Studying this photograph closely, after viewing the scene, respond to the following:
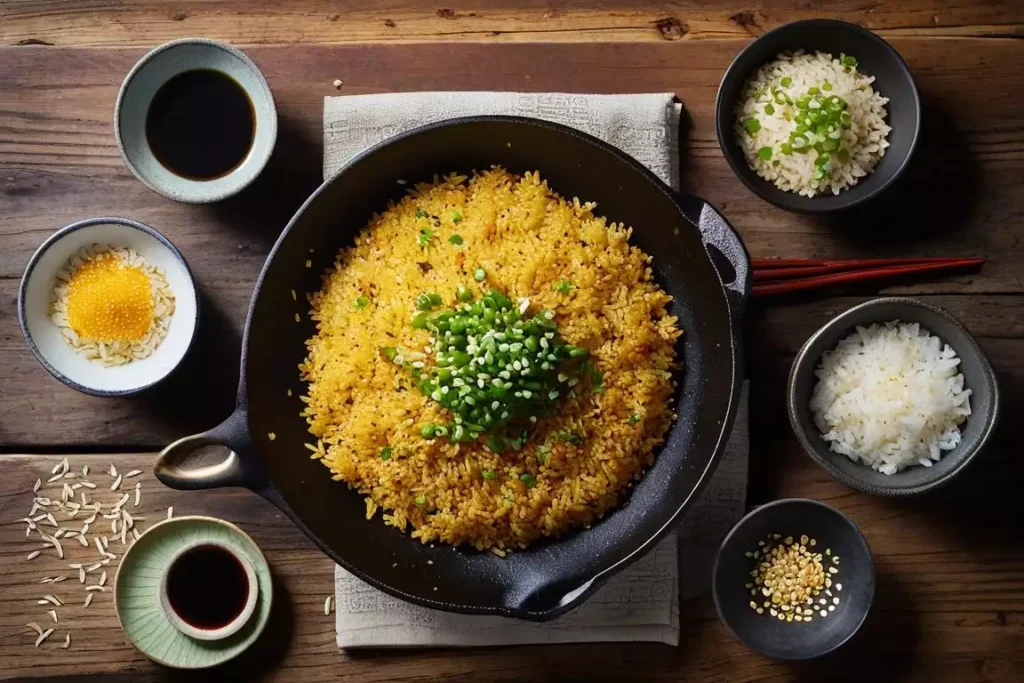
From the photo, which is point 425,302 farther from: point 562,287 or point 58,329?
point 58,329

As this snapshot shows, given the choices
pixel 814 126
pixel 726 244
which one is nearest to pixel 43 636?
pixel 726 244

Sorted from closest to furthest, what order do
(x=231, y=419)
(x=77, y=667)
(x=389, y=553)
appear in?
(x=231, y=419) → (x=389, y=553) → (x=77, y=667)

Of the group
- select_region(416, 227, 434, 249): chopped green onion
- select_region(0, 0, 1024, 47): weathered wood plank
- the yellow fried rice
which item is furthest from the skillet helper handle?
select_region(0, 0, 1024, 47): weathered wood plank

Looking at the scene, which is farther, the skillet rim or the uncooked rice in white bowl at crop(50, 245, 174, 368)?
the uncooked rice in white bowl at crop(50, 245, 174, 368)

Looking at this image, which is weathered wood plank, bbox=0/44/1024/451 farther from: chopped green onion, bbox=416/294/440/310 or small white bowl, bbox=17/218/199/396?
chopped green onion, bbox=416/294/440/310

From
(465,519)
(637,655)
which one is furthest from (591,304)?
(637,655)

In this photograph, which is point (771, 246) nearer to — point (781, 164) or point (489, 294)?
point (781, 164)
